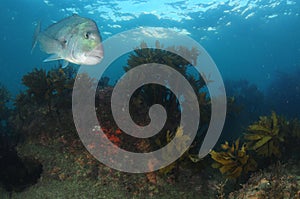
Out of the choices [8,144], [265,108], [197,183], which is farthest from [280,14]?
[8,144]

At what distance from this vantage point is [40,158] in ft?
18.5

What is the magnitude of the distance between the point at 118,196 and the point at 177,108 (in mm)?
2866

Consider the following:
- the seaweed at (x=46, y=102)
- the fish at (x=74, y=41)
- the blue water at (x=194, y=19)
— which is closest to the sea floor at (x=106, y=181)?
the seaweed at (x=46, y=102)

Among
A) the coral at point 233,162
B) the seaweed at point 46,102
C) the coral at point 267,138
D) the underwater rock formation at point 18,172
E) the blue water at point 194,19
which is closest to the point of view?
the coral at point 233,162

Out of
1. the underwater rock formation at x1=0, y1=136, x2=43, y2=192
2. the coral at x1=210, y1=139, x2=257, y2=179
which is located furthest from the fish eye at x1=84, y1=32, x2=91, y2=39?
the underwater rock formation at x1=0, y1=136, x2=43, y2=192

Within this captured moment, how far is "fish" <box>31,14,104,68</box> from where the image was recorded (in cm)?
241

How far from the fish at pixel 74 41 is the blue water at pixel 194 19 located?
13050 mm

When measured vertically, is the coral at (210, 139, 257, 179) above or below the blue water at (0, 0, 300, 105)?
above

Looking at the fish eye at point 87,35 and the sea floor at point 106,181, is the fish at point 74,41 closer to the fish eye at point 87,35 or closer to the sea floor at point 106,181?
the fish eye at point 87,35

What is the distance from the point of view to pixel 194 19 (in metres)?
26.2

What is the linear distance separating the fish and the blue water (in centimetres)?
1305

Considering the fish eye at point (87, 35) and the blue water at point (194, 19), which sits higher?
the fish eye at point (87, 35)

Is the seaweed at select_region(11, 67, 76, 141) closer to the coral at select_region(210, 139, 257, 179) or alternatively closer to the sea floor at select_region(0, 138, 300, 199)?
the sea floor at select_region(0, 138, 300, 199)

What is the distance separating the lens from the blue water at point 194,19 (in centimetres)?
2275
